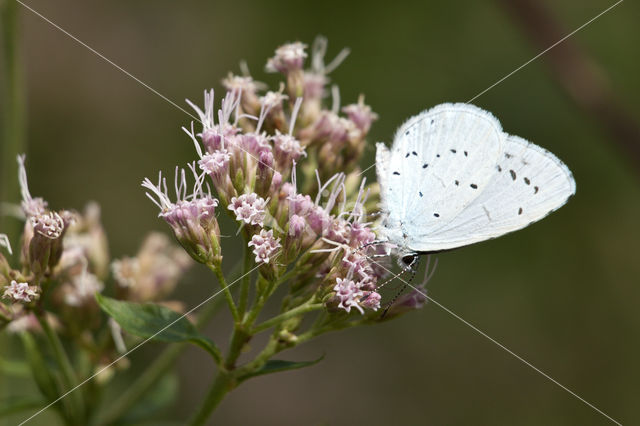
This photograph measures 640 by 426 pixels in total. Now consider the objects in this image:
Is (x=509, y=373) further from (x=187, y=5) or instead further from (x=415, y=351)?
(x=187, y=5)

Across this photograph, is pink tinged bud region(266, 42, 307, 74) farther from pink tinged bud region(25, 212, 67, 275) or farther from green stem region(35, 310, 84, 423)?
green stem region(35, 310, 84, 423)

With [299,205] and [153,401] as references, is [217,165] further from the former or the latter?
[153,401]

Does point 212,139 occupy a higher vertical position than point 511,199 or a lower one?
higher

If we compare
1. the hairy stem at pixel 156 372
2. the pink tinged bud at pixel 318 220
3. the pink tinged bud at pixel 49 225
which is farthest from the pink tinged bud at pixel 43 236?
the pink tinged bud at pixel 318 220

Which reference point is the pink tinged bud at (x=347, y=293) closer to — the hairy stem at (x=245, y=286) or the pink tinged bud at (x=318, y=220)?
the pink tinged bud at (x=318, y=220)

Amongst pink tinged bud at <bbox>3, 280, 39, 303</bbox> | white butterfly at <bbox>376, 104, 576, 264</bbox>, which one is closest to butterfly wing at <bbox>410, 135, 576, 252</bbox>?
white butterfly at <bbox>376, 104, 576, 264</bbox>

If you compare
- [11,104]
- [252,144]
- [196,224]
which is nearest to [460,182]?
[252,144]

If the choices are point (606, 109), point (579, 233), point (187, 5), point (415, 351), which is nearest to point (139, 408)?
point (606, 109)
